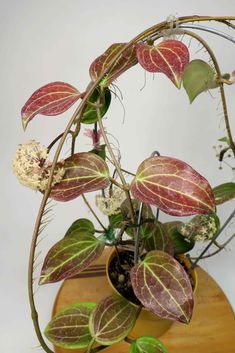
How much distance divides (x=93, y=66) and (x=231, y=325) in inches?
24.7

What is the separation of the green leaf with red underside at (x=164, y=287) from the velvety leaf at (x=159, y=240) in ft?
0.35

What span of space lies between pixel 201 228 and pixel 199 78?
0.26 meters

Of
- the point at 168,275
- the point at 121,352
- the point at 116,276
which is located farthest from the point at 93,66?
the point at 121,352

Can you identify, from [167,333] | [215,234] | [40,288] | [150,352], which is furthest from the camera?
[40,288]

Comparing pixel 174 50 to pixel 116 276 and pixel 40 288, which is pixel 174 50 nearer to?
pixel 116 276

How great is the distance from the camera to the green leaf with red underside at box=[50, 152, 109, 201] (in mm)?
522

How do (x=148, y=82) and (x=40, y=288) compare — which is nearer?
(x=40, y=288)

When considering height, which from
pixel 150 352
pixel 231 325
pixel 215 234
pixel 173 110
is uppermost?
pixel 173 110

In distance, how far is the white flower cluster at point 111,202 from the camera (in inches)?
27.2

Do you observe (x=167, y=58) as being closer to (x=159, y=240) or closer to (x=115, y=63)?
(x=115, y=63)

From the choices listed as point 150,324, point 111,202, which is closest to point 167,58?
point 111,202

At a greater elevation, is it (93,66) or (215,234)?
(93,66)

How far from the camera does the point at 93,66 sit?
57cm

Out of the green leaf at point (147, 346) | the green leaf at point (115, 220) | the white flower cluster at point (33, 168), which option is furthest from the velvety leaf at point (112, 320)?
the white flower cluster at point (33, 168)
